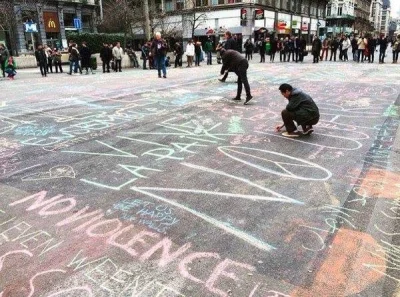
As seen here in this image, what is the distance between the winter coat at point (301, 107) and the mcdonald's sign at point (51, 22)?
35.6 metres

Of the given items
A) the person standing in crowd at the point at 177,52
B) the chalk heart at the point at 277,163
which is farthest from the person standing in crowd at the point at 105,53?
the chalk heart at the point at 277,163

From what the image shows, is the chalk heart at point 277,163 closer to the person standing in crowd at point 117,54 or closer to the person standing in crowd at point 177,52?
the person standing in crowd at point 117,54

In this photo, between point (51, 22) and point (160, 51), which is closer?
point (160, 51)

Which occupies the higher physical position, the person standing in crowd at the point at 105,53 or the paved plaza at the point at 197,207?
the person standing in crowd at the point at 105,53

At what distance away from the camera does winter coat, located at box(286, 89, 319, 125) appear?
19.9 feet

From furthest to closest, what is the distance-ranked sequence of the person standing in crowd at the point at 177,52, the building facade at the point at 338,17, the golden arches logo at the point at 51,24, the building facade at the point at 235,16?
the building facade at the point at 338,17 < the building facade at the point at 235,16 < the golden arches logo at the point at 51,24 < the person standing in crowd at the point at 177,52

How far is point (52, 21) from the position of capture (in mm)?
36188

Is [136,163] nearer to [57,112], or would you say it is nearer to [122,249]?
[122,249]

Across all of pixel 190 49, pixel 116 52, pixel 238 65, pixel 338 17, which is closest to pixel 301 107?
pixel 238 65

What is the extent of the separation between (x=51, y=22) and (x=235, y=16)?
63.9 ft

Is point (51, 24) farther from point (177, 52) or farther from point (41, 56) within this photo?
point (41, 56)

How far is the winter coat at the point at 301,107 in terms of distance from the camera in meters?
6.07

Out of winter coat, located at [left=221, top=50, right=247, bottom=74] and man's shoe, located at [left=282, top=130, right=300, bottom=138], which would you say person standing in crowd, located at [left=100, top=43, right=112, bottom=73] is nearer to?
winter coat, located at [left=221, top=50, right=247, bottom=74]

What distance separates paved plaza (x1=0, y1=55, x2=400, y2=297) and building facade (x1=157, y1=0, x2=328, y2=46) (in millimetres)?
30932
